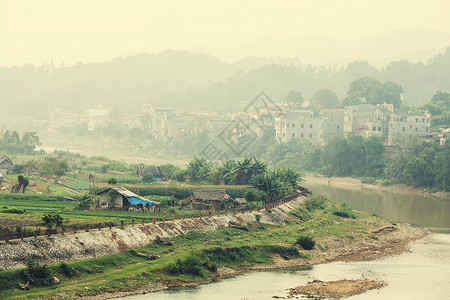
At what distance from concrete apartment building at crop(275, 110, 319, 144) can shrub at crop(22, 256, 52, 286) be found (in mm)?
106525

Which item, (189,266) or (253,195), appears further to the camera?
(253,195)

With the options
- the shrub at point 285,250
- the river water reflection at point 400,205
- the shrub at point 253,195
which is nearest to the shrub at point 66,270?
the shrub at point 285,250

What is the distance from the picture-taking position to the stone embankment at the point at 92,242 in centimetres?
3478

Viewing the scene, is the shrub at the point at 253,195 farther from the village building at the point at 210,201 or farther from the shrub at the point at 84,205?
the shrub at the point at 84,205

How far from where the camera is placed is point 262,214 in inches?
2219

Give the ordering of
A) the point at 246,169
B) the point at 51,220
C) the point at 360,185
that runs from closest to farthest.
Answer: the point at 51,220 < the point at 246,169 < the point at 360,185

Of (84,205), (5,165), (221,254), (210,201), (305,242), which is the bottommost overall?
(305,242)

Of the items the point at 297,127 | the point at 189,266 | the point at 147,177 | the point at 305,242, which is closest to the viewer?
the point at 189,266

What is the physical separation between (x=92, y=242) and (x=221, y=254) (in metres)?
8.38

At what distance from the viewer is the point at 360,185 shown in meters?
106

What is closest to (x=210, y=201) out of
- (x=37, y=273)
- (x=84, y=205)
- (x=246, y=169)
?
(x=84, y=205)

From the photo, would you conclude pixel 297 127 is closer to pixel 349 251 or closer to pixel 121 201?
pixel 121 201

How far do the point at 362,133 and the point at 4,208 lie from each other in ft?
300

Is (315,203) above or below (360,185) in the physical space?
above
